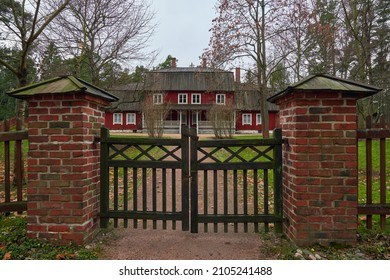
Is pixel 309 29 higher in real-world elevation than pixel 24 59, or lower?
higher

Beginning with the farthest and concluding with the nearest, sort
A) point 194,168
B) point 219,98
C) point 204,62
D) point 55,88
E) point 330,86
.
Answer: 1. point 219,98
2. point 204,62
3. point 194,168
4. point 55,88
5. point 330,86

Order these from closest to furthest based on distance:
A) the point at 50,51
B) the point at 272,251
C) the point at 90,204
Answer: the point at 272,251 → the point at 90,204 → the point at 50,51

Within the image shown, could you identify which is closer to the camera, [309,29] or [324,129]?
[324,129]

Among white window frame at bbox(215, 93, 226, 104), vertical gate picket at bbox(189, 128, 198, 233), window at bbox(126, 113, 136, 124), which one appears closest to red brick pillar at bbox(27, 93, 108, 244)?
vertical gate picket at bbox(189, 128, 198, 233)

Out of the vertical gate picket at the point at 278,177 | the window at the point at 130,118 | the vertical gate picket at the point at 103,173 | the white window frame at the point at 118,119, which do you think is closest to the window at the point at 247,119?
the window at the point at 130,118

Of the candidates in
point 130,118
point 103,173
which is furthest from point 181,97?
point 103,173

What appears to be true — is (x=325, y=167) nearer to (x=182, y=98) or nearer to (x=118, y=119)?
(x=182, y=98)

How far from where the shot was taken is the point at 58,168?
307 cm

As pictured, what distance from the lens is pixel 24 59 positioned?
5.71 meters

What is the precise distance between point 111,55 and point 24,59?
4.51m

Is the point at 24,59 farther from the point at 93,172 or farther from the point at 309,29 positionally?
the point at 309,29

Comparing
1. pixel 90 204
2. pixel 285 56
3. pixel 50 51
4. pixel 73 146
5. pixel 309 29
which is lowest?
pixel 90 204

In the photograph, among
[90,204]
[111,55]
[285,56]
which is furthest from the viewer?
[285,56]

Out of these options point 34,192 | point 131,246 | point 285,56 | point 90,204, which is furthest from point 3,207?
point 285,56
